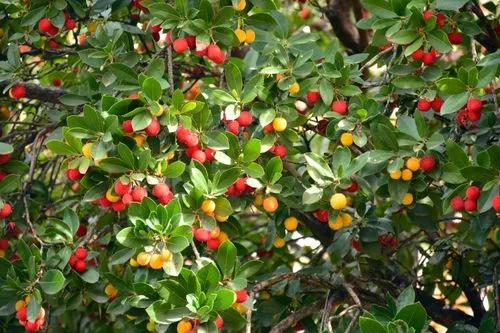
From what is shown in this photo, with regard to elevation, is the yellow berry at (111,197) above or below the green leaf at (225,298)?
above

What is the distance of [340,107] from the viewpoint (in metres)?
2.30

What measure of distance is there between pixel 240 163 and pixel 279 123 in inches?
6.9

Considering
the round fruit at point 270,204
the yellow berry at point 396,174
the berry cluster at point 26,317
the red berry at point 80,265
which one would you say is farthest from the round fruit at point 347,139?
the berry cluster at point 26,317

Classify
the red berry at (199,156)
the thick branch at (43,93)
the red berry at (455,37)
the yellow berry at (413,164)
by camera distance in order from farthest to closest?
the thick branch at (43,93)
the red berry at (455,37)
the yellow berry at (413,164)
the red berry at (199,156)

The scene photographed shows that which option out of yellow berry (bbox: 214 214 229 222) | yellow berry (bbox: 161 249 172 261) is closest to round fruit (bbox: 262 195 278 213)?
yellow berry (bbox: 214 214 229 222)

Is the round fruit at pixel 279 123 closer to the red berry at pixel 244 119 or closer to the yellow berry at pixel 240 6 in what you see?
the red berry at pixel 244 119

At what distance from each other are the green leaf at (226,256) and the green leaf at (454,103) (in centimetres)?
61

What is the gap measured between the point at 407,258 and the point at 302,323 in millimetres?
798

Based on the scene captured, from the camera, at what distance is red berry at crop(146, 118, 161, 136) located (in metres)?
2.06

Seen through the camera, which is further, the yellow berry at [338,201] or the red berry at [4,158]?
the red berry at [4,158]

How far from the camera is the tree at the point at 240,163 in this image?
2.04m

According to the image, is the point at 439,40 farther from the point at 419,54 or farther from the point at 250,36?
the point at 250,36

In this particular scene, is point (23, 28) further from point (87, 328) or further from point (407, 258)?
point (407, 258)

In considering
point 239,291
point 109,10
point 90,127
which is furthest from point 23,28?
point 239,291
